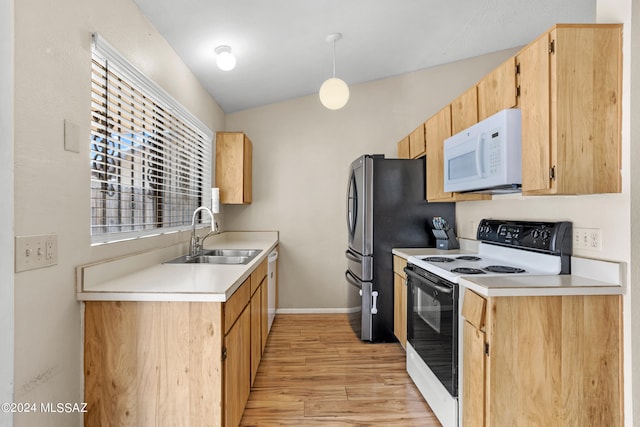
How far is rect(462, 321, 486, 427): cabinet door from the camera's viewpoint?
1604 millimetres

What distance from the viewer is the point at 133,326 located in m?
1.52

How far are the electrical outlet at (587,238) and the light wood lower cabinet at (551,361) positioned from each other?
266 mm

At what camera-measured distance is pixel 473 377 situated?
1.67 m

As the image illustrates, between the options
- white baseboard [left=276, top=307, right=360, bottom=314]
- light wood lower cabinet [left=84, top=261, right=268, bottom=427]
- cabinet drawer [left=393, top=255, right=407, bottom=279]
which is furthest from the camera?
white baseboard [left=276, top=307, right=360, bottom=314]

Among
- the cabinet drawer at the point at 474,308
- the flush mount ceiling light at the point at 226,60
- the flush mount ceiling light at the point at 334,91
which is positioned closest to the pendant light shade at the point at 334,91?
the flush mount ceiling light at the point at 334,91

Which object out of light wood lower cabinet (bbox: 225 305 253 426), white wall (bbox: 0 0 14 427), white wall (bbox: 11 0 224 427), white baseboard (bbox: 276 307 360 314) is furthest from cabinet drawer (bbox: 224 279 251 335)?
white baseboard (bbox: 276 307 360 314)

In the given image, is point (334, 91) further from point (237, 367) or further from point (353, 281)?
point (237, 367)

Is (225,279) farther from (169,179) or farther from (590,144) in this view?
(590,144)

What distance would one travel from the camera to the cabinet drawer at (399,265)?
9.57ft

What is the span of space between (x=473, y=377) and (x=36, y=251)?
189 centimetres

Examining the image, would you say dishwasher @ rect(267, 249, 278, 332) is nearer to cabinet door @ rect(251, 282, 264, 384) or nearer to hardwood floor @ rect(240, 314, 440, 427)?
hardwood floor @ rect(240, 314, 440, 427)

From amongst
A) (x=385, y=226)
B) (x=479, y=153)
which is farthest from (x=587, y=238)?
(x=385, y=226)

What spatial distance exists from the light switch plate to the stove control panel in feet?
7.66

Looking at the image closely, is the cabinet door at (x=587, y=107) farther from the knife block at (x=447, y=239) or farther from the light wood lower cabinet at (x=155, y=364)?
the light wood lower cabinet at (x=155, y=364)
